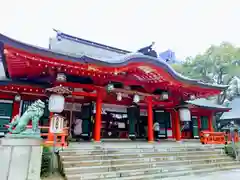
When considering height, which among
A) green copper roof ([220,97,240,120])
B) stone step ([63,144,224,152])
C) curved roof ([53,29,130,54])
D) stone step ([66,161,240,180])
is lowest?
stone step ([66,161,240,180])

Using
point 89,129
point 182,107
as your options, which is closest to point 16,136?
point 89,129

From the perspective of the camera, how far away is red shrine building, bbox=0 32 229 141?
6.34 metres

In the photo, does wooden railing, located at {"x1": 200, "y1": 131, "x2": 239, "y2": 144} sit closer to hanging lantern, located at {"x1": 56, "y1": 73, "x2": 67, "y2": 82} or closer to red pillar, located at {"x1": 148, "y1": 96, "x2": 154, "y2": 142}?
red pillar, located at {"x1": 148, "y1": 96, "x2": 154, "y2": 142}

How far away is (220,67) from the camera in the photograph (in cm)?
2047

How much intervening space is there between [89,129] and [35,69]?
3.97 metres

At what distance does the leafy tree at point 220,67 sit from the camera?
2025cm

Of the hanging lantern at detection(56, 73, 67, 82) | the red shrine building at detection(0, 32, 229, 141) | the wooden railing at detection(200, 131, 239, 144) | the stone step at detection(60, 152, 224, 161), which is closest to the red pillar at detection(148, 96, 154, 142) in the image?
the red shrine building at detection(0, 32, 229, 141)

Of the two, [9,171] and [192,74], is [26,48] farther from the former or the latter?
[192,74]

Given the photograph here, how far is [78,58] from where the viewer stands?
250 inches

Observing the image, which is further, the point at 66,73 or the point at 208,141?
the point at 208,141

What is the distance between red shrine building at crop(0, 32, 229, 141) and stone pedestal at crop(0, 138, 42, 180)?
152 cm

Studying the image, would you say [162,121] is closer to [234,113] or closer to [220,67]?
[234,113]

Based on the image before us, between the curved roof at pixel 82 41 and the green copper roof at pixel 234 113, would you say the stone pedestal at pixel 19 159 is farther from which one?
the green copper roof at pixel 234 113

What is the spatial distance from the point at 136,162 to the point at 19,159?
Answer: 10.8ft
